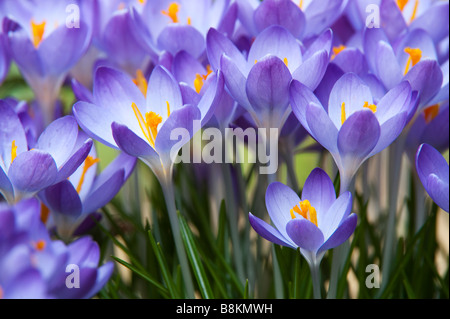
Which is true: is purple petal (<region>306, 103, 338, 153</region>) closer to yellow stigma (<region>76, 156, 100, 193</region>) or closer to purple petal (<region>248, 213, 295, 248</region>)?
purple petal (<region>248, 213, 295, 248</region>)

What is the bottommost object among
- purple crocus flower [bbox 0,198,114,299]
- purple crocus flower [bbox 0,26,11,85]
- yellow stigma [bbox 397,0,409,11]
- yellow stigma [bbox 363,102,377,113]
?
purple crocus flower [bbox 0,198,114,299]

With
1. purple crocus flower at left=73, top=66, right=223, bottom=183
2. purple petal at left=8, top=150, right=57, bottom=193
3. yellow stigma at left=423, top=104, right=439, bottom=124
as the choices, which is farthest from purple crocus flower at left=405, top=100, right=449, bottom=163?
purple petal at left=8, top=150, right=57, bottom=193

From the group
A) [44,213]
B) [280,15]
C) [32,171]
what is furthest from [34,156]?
[280,15]

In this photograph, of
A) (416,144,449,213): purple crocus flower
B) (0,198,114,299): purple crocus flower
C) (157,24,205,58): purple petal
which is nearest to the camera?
(0,198,114,299): purple crocus flower

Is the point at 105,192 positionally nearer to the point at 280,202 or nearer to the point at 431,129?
the point at 280,202

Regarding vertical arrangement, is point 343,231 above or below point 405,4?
below
